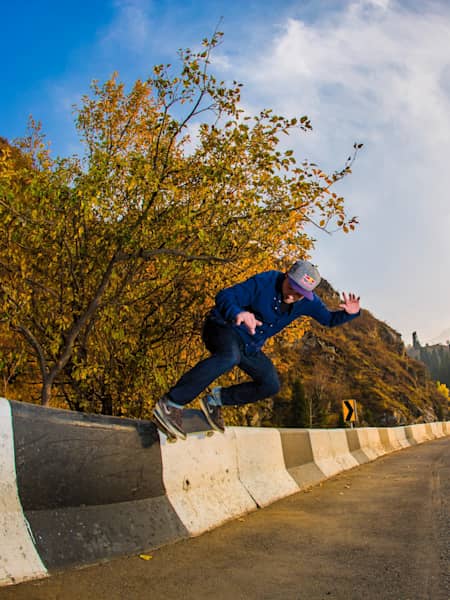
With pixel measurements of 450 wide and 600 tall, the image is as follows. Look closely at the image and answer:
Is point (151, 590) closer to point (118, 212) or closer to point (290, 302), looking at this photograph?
point (290, 302)

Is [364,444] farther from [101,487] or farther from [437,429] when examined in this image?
[437,429]

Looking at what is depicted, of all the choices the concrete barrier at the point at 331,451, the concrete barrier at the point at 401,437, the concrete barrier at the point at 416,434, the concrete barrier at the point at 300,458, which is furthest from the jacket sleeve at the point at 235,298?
the concrete barrier at the point at 416,434

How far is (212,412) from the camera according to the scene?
13.7 feet

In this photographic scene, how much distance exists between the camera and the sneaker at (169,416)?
3514 millimetres

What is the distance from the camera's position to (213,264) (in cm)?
708

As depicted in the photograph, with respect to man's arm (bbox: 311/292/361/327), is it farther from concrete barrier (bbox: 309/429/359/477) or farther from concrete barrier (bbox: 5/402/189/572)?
concrete barrier (bbox: 309/429/359/477)

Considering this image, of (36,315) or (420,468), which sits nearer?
(36,315)

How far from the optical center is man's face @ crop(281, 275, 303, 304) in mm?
3951

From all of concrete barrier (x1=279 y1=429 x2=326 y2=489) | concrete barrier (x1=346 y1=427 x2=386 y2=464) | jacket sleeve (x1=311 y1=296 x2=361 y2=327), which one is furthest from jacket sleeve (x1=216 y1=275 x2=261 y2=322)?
concrete barrier (x1=346 y1=427 x2=386 y2=464)

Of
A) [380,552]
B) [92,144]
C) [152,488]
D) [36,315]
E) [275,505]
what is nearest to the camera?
[380,552]

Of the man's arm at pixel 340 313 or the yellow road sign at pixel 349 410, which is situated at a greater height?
the man's arm at pixel 340 313

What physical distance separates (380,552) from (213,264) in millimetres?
4665

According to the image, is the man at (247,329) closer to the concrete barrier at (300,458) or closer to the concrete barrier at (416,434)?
the concrete barrier at (300,458)

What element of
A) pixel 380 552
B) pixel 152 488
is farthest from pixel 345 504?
pixel 152 488
